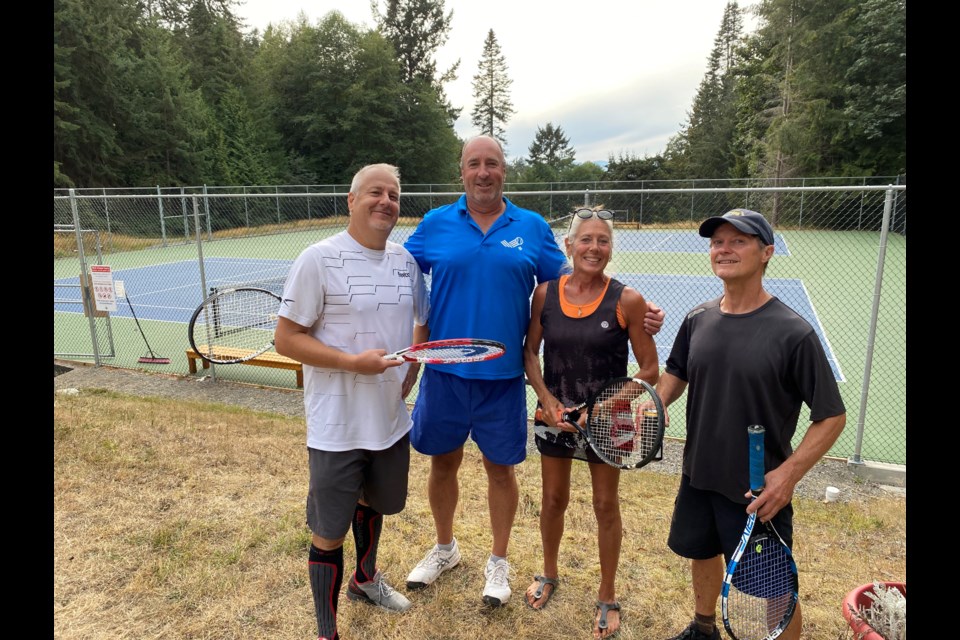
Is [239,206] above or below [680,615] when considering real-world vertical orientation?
above

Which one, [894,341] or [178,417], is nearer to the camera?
[178,417]

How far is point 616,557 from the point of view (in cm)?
307

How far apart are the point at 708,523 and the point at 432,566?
1.72 meters

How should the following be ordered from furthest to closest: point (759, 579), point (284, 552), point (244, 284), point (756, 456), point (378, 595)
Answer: point (244, 284), point (284, 552), point (378, 595), point (759, 579), point (756, 456)

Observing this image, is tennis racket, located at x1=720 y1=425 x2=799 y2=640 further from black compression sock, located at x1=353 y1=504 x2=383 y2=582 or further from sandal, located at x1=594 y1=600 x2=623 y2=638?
black compression sock, located at x1=353 y1=504 x2=383 y2=582

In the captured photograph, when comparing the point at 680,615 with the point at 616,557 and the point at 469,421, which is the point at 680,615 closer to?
the point at 616,557

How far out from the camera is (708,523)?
100 inches

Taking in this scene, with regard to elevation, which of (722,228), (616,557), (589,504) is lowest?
(589,504)

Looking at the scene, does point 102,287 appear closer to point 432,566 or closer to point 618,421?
point 432,566

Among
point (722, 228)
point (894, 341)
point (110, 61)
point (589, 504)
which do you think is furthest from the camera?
point (110, 61)

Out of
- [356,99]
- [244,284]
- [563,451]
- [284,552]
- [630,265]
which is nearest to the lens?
[563,451]

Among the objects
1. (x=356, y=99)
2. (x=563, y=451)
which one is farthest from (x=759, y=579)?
(x=356, y=99)

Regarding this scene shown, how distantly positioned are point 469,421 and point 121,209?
29.2 meters
